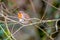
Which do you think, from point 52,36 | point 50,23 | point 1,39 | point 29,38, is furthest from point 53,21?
point 1,39

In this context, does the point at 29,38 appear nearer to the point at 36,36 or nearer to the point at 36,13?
the point at 36,36

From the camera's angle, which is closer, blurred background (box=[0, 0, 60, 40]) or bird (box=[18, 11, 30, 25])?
bird (box=[18, 11, 30, 25])

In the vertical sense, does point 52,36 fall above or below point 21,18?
below

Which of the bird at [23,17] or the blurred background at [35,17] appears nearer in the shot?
the bird at [23,17]
